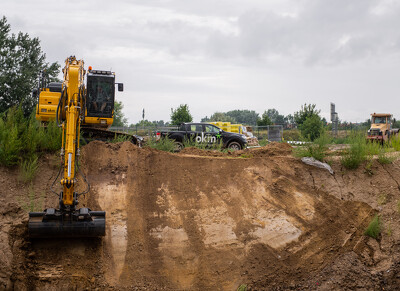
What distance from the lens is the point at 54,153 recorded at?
12836 mm

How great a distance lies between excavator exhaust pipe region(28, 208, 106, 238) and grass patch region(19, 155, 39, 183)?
2.26 metres

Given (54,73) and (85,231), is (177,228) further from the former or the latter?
(54,73)

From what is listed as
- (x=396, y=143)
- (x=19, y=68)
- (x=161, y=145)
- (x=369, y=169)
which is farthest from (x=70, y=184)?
(x=19, y=68)

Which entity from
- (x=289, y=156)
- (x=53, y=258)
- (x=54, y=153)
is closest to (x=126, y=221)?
(x=53, y=258)

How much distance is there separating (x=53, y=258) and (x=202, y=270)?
3316 mm

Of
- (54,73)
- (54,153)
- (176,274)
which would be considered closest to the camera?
(176,274)

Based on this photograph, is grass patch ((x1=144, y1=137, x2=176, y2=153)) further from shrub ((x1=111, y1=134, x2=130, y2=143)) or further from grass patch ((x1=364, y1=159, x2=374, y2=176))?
grass patch ((x1=364, y1=159, x2=374, y2=176))

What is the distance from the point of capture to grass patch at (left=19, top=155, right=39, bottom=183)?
11.6 meters

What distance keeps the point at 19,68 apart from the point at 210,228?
3169cm

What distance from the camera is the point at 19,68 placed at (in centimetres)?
3800

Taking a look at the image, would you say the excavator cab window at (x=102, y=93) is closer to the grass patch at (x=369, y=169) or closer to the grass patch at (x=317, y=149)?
the grass patch at (x=317, y=149)

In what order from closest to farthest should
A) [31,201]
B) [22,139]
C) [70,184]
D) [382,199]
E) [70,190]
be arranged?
[70,184]
[70,190]
[31,201]
[22,139]
[382,199]

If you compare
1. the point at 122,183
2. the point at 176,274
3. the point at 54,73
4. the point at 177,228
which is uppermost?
the point at 54,73

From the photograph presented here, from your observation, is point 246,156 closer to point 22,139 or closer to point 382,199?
point 382,199
